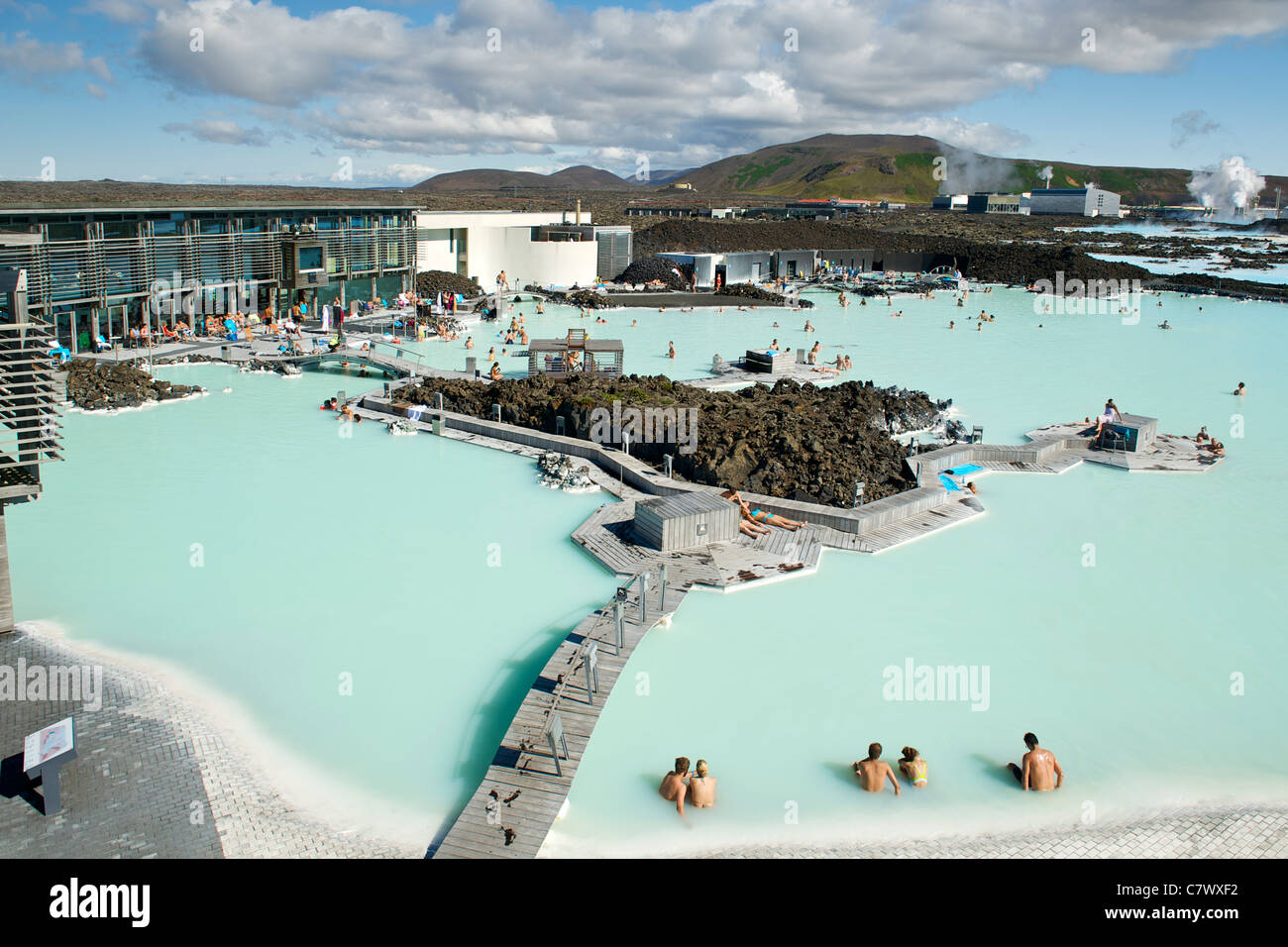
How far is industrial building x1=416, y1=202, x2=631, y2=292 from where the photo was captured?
4206 cm

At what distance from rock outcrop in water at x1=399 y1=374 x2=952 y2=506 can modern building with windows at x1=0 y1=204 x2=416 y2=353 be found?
34.0ft

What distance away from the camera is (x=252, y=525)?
1470 cm

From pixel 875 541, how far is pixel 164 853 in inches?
417

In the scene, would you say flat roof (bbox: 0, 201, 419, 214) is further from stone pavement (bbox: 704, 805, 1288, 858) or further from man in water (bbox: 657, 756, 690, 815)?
stone pavement (bbox: 704, 805, 1288, 858)

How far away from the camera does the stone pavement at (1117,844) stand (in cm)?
775

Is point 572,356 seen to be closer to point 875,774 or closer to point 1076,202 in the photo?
point 875,774

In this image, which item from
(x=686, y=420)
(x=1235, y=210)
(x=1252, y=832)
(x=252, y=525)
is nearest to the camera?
(x=1252, y=832)

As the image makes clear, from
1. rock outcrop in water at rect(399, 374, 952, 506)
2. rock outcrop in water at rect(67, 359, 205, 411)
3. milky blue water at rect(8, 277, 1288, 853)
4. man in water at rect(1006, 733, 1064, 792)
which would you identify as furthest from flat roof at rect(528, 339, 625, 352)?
man in water at rect(1006, 733, 1064, 792)

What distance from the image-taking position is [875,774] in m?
8.52

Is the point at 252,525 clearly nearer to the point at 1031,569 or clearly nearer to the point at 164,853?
the point at 164,853

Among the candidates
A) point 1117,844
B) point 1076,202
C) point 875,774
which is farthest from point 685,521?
point 1076,202

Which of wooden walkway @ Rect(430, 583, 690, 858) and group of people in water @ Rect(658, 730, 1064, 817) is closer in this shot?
wooden walkway @ Rect(430, 583, 690, 858)
